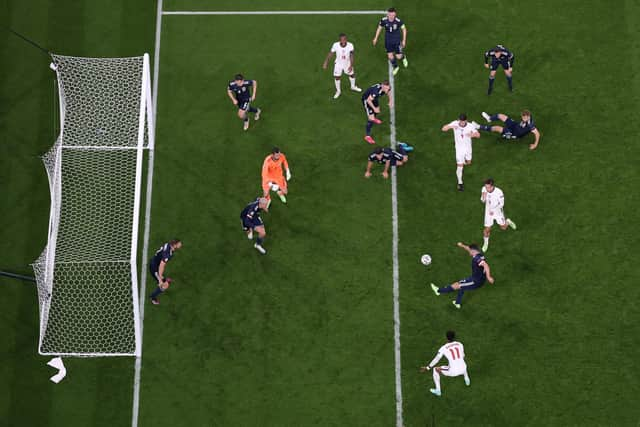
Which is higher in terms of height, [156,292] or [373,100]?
[373,100]

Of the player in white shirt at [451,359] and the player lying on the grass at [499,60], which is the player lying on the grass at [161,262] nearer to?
the player in white shirt at [451,359]

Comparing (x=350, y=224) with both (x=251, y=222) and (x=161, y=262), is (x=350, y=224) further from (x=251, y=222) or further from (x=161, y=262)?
(x=161, y=262)

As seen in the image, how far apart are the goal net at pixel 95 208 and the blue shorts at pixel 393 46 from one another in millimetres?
5783

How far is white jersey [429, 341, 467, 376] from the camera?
69.2 feet

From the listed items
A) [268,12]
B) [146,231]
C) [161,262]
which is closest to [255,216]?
[161,262]

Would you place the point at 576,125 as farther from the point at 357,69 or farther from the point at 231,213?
the point at 231,213

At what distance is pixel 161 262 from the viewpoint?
21859 mm

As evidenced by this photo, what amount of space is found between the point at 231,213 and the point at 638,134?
9866 mm

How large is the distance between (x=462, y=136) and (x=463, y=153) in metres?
0.40

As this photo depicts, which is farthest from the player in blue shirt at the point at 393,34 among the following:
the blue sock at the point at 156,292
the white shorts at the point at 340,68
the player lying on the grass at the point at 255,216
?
the blue sock at the point at 156,292

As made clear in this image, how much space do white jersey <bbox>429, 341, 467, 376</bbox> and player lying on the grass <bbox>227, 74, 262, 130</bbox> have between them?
744cm

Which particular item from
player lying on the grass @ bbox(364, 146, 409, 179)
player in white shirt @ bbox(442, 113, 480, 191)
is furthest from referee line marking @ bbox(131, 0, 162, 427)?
player in white shirt @ bbox(442, 113, 480, 191)

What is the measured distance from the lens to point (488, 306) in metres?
22.8

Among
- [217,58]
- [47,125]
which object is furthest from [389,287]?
[47,125]
